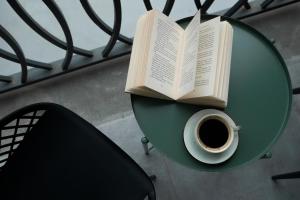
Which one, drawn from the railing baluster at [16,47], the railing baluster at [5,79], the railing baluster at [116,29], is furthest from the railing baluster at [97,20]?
the railing baluster at [5,79]

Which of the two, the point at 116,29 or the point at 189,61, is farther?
the point at 116,29

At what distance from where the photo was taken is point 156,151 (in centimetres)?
159

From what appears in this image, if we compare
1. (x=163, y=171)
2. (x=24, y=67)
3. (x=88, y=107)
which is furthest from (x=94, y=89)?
(x=163, y=171)

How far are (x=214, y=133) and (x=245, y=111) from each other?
0.39 feet

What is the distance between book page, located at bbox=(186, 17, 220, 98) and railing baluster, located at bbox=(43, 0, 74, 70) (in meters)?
0.47

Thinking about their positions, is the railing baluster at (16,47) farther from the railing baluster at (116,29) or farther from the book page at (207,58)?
the book page at (207,58)

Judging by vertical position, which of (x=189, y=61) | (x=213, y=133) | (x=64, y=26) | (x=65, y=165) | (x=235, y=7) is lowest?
(x=65, y=165)

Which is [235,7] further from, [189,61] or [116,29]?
[189,61]

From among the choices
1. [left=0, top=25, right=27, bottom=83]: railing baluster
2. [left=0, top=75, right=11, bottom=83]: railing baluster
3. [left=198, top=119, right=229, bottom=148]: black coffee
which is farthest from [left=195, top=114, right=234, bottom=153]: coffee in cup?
[left=0, top=75, right=11, bottom=83]: railing baluster

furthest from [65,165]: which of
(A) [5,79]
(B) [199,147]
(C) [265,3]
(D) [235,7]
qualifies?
(C) [265,3]

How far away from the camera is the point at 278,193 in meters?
1.50

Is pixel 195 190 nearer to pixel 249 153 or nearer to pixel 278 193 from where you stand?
pixel 278 193

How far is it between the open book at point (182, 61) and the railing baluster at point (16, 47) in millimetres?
482

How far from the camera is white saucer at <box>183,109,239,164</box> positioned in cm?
108
